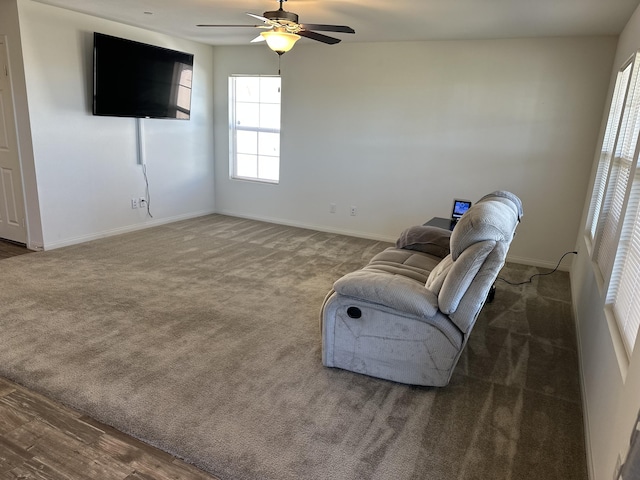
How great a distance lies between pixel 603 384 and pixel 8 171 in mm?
5310

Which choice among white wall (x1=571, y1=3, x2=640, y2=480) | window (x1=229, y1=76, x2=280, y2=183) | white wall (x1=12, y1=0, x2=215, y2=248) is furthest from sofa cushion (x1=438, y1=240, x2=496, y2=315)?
window (x1=229, y1=76, x2=280, y2=183)

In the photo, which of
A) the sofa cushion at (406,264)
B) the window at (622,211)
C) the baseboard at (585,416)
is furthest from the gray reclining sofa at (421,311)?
the baseboard at (585,416)

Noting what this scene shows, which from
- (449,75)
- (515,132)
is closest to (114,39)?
(449,75)

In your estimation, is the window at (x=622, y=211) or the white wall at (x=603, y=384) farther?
the window at (x=622, y=211)

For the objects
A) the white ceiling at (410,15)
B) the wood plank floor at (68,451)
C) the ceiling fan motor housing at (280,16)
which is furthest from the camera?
the white ceiling at (410,15)

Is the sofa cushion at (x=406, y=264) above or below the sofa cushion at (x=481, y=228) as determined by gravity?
below

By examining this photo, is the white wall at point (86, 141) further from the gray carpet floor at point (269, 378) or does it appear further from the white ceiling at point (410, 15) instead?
the gray carpet floor at point (269, 378)

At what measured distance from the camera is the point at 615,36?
405 centimetres

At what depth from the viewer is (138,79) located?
15.8ft

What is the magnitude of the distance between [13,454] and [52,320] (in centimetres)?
133

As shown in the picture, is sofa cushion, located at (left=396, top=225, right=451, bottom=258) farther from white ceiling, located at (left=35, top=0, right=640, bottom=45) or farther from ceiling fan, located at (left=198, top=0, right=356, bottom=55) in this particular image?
white ceiling, located at (left=35, top=0, right=640, bottom=45)

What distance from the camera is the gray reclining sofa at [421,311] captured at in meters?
2.16

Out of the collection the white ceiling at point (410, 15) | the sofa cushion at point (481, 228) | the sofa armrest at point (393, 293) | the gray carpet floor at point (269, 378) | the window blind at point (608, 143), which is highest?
the white ceiling at point (410, 15)

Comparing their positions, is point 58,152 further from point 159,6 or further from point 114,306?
point 114,306
